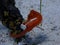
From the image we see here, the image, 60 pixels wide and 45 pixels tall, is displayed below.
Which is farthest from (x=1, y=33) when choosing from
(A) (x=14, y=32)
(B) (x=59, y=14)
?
(B) (x=59, y=14)

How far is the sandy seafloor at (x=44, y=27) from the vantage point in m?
2.34

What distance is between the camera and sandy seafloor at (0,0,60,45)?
234 centimetres

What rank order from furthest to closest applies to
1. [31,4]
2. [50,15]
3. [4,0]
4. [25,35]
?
[31,4]
[50,15]
[25,35]
[4,0]

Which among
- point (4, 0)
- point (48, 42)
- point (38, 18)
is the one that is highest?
point (4, 0)

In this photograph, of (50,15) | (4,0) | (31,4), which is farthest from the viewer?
(31,4)

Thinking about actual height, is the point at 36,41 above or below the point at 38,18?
below

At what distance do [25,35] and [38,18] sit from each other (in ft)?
0.75

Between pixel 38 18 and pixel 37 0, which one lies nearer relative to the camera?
pixel 38 18

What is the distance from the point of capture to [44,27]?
8.30ft

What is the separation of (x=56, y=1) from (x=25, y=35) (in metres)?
0.78

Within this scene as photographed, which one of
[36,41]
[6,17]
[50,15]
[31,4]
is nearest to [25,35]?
[36,41]

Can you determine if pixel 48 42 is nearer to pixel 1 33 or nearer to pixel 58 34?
pixel 58 34

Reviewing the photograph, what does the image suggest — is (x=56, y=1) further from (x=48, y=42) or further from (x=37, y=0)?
(x=48, y=42)

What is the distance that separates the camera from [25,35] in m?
2.37
